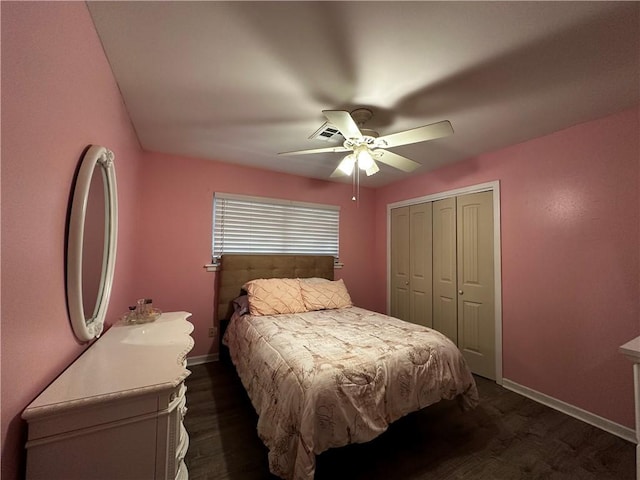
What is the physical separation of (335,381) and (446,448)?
40.8 inches

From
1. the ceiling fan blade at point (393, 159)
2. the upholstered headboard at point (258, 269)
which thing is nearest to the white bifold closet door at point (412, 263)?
the upholstered headboard at point (258, 269)

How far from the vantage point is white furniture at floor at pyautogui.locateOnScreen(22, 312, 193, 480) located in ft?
2.53

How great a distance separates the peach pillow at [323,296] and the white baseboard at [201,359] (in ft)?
4.29

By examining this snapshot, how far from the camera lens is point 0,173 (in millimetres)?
655

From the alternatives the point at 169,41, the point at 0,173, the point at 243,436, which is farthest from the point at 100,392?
the point at 169,41

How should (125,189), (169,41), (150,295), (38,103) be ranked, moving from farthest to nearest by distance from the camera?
(150,295), (125,189), (169,41), (38,103)

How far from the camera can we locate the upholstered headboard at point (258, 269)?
9.82ft

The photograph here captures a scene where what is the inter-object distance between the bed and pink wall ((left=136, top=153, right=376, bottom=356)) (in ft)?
2.05

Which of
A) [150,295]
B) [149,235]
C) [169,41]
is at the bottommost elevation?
[150,295]

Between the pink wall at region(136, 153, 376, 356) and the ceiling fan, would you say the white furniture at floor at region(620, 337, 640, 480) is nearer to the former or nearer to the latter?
the ceiling fan

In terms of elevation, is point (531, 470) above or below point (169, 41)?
below

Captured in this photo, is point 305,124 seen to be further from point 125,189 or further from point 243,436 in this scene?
point 243,436

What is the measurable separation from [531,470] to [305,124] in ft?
9.28

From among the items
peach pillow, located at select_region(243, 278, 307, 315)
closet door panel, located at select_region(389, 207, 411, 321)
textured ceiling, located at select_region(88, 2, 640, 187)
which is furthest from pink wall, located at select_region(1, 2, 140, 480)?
closet door panel, located at select_region(389, 207, 411, 321)
